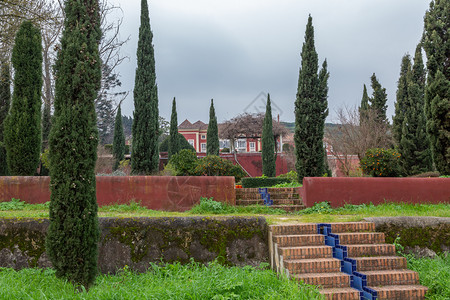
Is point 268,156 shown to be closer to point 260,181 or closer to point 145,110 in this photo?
point 260,181

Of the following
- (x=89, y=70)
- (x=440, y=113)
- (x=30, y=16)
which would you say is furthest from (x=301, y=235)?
(x=30, y=16)

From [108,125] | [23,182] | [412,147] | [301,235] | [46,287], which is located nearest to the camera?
[46,287]

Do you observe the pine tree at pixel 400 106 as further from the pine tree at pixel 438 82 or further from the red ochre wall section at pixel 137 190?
the red ochre wall section at pixel 137 190

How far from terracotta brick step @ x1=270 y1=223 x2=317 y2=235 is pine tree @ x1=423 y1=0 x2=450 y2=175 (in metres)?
7.27

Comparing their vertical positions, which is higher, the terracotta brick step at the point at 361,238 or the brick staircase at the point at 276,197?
the brick staircase at the point at 276,197

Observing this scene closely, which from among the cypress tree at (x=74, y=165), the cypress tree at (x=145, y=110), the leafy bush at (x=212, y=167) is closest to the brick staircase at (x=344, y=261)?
the cypress tree at (x=74, y=165)

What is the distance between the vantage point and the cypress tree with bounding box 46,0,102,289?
4395mm

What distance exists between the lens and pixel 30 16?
10906 millimetres

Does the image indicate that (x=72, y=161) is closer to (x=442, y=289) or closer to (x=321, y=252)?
(x=321, y=252)

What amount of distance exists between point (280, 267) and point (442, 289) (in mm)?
2156

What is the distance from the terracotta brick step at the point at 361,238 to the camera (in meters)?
5.61

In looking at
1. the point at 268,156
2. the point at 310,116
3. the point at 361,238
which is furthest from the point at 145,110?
the point at 268,156

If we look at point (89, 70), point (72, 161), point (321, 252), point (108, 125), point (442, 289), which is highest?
point (108, 125)

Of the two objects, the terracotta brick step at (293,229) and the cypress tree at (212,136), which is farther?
the cypress tree at (212,136)
